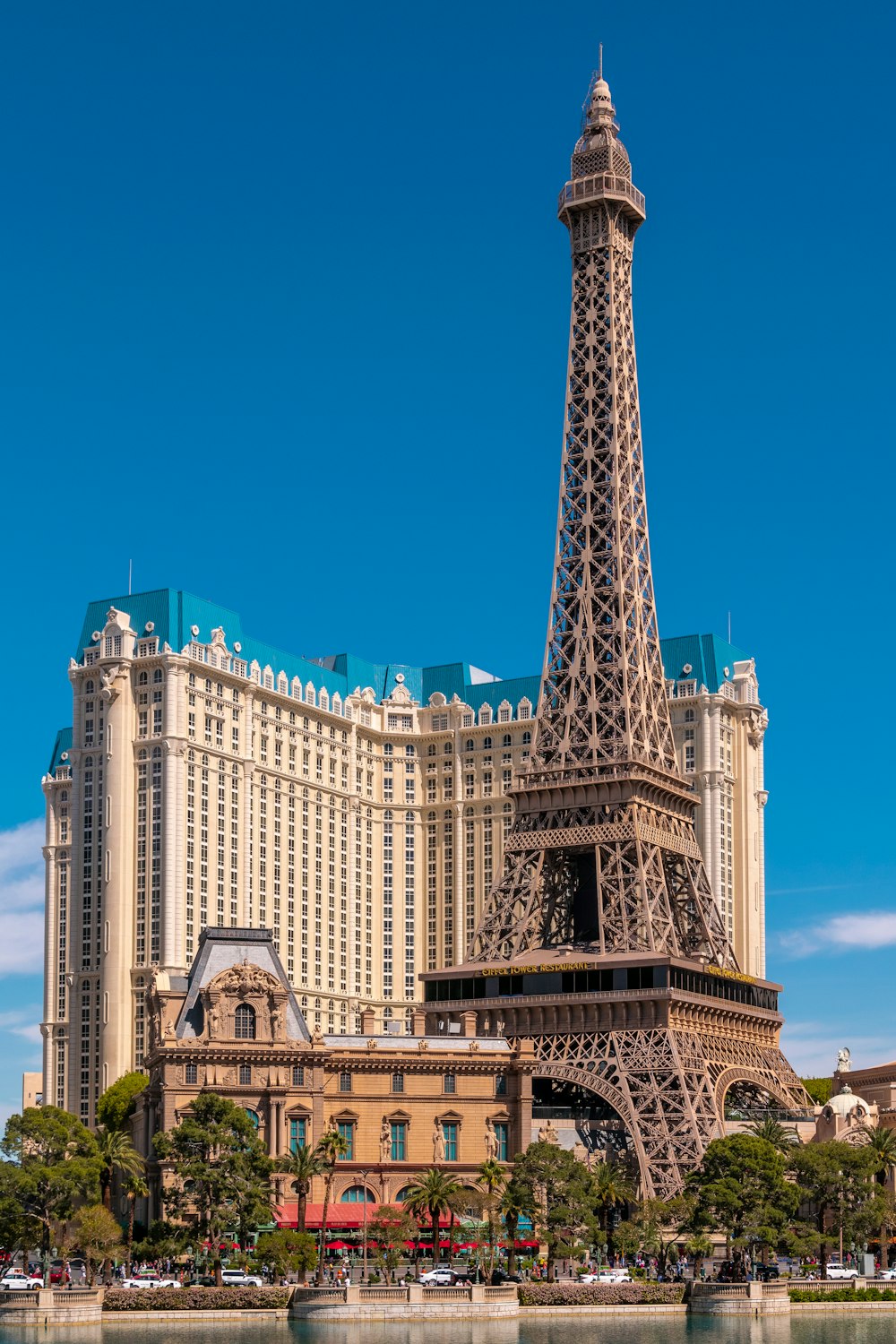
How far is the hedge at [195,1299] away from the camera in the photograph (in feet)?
384

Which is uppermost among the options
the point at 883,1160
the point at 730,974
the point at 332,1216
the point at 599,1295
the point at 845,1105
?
the point at 730,974

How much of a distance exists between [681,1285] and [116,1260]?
37595 mm

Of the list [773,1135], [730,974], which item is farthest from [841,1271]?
[730,974]

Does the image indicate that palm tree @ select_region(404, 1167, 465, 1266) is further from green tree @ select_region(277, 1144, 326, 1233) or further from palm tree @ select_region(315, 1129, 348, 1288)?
green tree @ select_region(277, 1144, 326, 1233)

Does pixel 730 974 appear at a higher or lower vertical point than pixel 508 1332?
higher

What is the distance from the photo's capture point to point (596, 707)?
582 feet

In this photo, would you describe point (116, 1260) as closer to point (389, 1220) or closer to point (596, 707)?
point (389, 1220)

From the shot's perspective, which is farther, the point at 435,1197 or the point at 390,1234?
the point at 435,1197

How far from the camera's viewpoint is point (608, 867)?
167875mm

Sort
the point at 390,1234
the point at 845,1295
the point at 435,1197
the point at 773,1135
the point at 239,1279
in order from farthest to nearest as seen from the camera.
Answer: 1. the point at 773,1135
2. the point at 435,1197
3. the point at 390,1234
4. the point at 845,1295
5. the point at 239,1279

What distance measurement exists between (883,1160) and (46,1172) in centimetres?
6275

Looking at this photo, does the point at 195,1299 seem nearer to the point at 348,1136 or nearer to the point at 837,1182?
the point at 348,1136

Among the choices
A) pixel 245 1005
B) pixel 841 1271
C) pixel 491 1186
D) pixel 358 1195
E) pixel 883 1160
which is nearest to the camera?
pixel 841 1271

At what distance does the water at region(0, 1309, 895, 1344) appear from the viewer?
10475 cm
